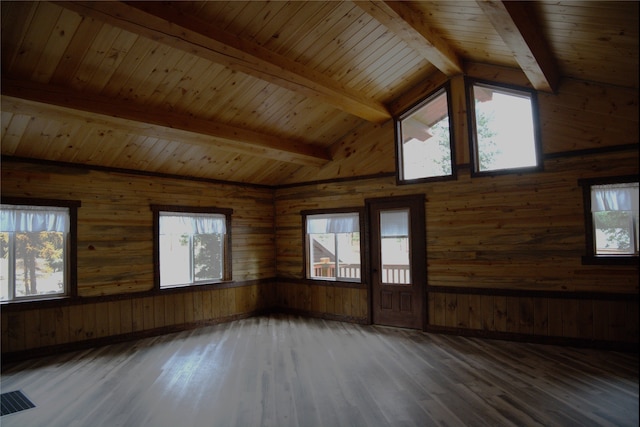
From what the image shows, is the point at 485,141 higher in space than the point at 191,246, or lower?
higher

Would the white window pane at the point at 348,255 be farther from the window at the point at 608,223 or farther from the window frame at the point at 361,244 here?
the window at the point at 608,223

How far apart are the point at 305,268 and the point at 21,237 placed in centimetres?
440

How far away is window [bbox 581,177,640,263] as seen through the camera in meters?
4.68

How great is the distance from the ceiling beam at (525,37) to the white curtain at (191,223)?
5.15m

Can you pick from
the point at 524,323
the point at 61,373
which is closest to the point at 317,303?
the point at 524,323

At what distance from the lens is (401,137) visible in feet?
21.6

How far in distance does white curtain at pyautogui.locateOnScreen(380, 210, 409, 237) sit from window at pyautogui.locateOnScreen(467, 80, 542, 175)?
1311 mm

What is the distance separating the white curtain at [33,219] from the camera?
16.1ft

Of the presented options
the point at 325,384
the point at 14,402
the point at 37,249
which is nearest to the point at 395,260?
the point at 325,384

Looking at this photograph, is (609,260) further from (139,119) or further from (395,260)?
(139,119)

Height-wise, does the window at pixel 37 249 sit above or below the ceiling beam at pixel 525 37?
below

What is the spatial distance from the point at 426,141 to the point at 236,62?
3450mm

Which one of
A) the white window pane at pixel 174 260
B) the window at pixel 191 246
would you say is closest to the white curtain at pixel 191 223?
the window at pixel 191 246

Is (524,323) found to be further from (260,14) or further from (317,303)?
(260,14)
